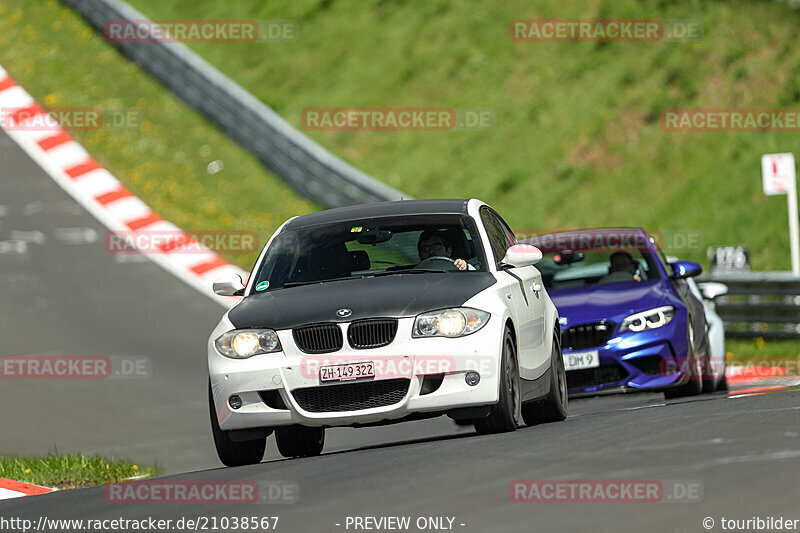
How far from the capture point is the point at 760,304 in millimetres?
18281

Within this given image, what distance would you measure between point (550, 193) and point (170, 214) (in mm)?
7668

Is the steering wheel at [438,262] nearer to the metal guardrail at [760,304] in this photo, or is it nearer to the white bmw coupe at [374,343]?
the white bmw coupe at [374,343]

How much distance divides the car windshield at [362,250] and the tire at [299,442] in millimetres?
1011

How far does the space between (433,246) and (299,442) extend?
5.35ft

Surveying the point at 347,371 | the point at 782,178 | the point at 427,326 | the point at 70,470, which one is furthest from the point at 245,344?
the point at 782,178

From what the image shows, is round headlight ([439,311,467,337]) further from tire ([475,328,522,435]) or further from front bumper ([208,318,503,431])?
tire ([475,328,522,435])

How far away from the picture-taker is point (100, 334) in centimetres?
1688

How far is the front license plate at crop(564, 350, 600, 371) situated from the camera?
12.4 meters

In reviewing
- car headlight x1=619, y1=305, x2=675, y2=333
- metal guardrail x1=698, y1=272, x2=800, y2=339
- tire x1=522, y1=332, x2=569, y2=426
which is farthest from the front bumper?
metal guardrail x1=698, y1=272, x2=800, y2=339

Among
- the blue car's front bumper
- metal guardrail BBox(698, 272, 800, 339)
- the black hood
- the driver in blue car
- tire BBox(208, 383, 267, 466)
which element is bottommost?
metal guardrail BBox(698, 272, 800, 339)

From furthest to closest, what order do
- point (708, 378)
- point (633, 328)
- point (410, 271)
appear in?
point (708, 378)
point (633, 328)
point (410, 271)

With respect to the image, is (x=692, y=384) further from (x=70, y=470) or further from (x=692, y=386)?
(x=70, y=470)

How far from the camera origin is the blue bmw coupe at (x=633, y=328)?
40.4ft

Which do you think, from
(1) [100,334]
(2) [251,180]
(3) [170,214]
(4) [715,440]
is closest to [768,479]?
(4) [715,440]
